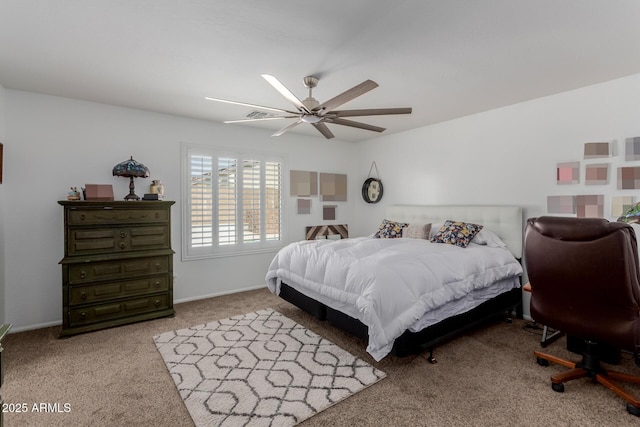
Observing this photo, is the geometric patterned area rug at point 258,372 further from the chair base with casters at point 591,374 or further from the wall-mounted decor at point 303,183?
the wall-mounted decor at point 303,183

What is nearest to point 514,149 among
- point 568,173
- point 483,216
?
point 568,173

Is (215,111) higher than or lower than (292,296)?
higher

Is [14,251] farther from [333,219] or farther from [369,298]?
[333,219]

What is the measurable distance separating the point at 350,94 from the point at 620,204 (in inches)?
117

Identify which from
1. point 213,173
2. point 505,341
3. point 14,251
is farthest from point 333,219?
point 14,251

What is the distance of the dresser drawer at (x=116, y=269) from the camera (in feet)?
10.5

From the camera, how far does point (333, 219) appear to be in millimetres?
5945

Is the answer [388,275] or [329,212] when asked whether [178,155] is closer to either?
[329,212]

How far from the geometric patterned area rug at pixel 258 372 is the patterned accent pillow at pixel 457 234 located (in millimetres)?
1888

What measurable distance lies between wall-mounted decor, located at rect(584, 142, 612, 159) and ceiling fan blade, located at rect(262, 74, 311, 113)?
9.82ft

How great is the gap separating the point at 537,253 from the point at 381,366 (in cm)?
146

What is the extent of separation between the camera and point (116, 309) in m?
3.39

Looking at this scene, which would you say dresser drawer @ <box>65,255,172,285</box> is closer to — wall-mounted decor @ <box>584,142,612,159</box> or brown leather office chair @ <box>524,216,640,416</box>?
brown leather office chair @ <box>524,216,640,416</box>

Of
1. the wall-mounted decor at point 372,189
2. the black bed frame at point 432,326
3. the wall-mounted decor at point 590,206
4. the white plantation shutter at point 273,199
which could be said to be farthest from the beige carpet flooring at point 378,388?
the wall-mounted decor at point 372,189
